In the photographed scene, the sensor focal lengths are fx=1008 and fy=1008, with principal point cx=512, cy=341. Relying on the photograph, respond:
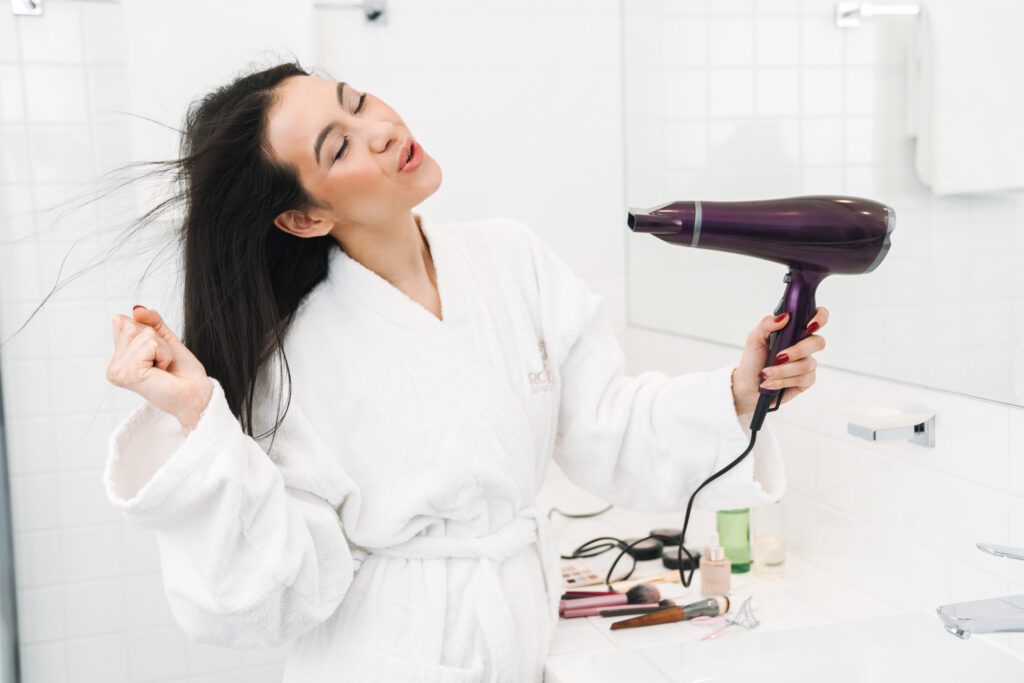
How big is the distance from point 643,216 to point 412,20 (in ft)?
3.76

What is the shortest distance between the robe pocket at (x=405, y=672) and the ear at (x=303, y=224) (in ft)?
1.77

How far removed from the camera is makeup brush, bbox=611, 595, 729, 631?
4.60 feet

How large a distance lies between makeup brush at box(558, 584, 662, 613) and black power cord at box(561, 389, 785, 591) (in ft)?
0.15

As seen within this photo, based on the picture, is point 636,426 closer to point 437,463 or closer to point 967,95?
point 437,463

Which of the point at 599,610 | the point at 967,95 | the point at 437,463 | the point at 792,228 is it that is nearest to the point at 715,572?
the point at 599,610

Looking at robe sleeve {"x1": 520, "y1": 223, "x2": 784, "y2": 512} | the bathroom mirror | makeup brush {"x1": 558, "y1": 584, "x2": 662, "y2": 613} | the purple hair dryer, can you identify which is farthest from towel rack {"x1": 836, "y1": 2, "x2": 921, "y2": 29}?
makeup brush {"x1": 558, "y1": 584, "x2": 662, "y2": 613}

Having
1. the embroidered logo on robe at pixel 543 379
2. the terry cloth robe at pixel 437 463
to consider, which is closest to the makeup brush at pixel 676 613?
the terry cloth robe at pixel 437 463

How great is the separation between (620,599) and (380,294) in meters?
0.58

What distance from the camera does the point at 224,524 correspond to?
1.08 m

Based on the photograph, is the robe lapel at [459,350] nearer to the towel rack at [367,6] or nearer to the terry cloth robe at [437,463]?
the terry cloth robe at [437,463]

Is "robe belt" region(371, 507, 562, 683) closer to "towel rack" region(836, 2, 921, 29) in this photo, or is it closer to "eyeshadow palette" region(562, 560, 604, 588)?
"eyeshadow palette" region(562, 560, 604, 588)

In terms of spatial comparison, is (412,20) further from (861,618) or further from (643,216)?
(861,618)

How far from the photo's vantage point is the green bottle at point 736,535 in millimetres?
1618

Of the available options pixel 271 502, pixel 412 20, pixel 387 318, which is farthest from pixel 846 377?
pixel 412 20
